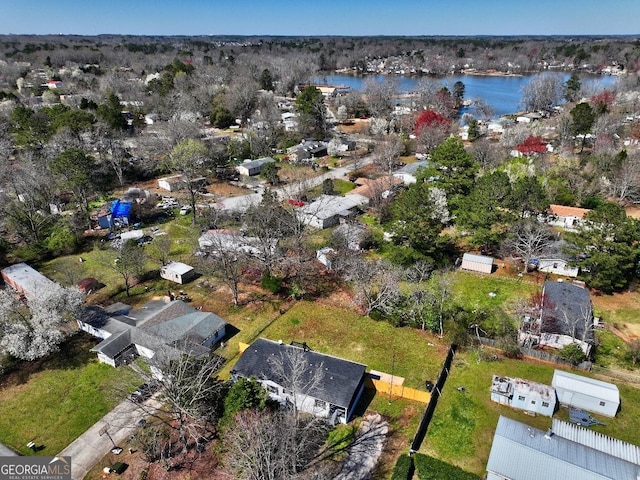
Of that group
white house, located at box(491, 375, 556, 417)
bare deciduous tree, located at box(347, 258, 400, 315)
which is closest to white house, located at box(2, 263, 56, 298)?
bare deciduous tree, located at box(347, 258, 400, 315)

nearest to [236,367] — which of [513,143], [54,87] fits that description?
[513,143]

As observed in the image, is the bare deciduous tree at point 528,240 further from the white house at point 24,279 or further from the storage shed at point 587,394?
the white house at point 24,279

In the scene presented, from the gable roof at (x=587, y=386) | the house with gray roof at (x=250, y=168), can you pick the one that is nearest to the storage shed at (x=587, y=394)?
the gable roof at (x=587, y=386)

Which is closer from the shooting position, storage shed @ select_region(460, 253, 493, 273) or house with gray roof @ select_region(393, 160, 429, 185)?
storage shed @ select_region(460, 253, 493, 273)

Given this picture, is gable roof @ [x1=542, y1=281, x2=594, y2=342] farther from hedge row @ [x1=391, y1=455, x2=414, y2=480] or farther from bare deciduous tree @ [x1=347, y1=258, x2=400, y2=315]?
hedge row @ [x1=391, y1=455, x2=414, y2=480]

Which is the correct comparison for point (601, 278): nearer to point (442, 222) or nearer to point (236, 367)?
point (442, 222)

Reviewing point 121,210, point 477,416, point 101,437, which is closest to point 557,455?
point 477,416
